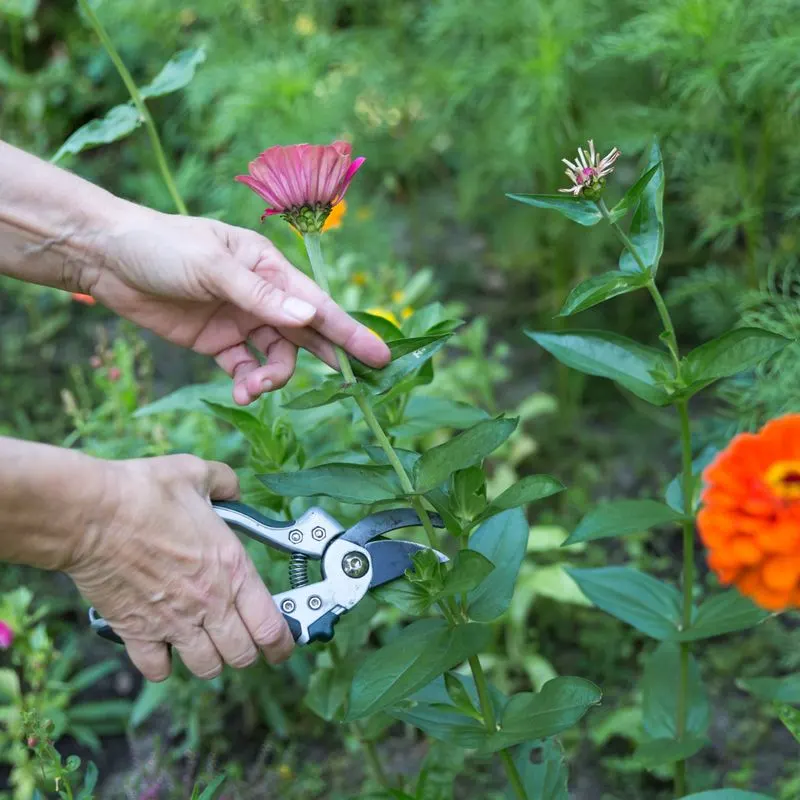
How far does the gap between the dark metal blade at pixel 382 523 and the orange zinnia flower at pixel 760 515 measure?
36 centimetres

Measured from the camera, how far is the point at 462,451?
88 cm

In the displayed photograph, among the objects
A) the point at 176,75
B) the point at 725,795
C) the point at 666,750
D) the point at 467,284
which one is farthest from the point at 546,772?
the point at 467,284

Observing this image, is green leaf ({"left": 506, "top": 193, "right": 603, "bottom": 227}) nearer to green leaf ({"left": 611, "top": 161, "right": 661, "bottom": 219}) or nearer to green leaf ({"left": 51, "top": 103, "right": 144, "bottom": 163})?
green leaf ({"left": 611, "top": 161, "right": 661, "bottom": 219})

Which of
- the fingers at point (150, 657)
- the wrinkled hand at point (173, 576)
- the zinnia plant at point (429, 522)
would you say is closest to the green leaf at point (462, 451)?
the zinnia plant at point (429, 522)

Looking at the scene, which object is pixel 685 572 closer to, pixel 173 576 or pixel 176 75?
pixel 173 576

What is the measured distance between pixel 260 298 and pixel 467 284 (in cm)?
176

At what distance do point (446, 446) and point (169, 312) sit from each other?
413 millimetres

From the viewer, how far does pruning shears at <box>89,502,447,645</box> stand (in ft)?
3.20

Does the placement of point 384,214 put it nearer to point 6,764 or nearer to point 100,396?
point 100,396

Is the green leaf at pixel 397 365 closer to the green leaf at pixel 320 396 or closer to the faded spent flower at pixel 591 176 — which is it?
the green leaf at pixel 320 396

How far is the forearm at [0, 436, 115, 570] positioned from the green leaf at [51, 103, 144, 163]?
49 centimetres

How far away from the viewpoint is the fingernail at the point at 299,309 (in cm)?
94

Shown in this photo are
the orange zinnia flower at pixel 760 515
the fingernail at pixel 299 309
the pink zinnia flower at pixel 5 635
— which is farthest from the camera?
the pink zinnia flower at pixel 5 635

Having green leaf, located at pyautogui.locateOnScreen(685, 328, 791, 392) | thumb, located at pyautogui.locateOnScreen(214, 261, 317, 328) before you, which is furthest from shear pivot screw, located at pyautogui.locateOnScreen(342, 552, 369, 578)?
green leaf, located at pyautogui.locateOnScreen(685, 328, 791, 392)
